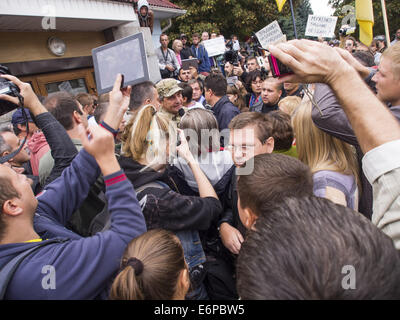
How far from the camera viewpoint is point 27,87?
1688 millimetres

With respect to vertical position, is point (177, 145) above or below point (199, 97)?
below

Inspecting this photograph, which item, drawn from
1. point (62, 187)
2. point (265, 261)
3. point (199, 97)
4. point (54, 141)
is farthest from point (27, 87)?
point (199, 97)

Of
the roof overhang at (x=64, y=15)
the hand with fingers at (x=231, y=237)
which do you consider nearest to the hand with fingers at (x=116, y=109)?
the hand with fingers at (x=231, y=237)

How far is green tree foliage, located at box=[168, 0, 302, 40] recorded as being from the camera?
1584cm

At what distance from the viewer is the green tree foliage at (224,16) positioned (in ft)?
52.0

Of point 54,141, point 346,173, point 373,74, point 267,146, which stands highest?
point 373,74

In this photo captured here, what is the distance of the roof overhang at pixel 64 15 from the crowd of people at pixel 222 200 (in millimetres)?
3193

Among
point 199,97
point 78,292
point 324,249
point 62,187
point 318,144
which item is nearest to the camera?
point 324,249

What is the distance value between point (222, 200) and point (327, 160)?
31.0 inches

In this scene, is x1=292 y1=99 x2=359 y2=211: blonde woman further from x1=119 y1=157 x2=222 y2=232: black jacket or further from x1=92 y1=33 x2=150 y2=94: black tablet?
x1=92 y1=33 x2=150 y2=94: black tablet

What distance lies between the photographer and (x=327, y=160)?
1.58 metres

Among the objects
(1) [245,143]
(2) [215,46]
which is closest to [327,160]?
(1) [245,143]

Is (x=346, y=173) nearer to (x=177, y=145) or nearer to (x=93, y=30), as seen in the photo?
(x=177, y=145)

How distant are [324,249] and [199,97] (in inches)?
179
